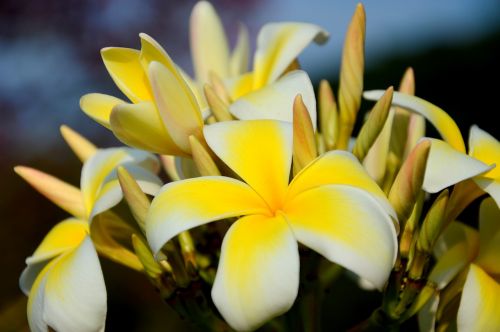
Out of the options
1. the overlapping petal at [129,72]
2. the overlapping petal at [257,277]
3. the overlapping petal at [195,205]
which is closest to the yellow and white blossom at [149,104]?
the overlapping petal at [129,72]

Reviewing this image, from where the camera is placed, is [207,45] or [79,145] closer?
[79,145]

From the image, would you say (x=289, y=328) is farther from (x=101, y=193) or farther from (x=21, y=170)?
(x=21, y=170)

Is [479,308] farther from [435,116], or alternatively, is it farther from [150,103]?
[150,103]

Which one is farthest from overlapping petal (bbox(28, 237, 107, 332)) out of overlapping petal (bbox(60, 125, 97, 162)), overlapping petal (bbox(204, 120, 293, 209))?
overlapping petal (bbox(60, 125, 97, 162))

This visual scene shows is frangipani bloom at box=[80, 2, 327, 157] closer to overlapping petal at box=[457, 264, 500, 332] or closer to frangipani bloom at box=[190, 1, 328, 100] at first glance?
frangipani bloom at box=[190, 1, 328, 100]

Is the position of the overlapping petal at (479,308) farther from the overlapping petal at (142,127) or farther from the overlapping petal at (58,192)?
the overlapping petal at (58,192)

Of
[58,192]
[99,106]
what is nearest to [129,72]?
[99,106]
